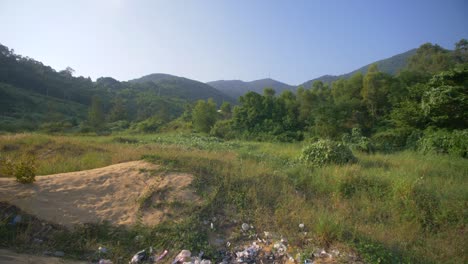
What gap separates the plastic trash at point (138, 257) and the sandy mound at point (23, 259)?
77 cm

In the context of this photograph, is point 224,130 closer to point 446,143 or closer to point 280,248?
point 446,143

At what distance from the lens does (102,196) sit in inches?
206

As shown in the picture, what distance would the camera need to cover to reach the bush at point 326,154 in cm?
820

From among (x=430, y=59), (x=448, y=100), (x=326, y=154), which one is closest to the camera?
(x=326, y=154)

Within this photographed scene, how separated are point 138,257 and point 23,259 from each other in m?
1.48

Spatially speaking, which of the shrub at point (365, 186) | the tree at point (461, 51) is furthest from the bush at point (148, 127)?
the tree at point (461, 51)

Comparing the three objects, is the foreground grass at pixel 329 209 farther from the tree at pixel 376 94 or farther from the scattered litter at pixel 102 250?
the tree at pixel 376 94

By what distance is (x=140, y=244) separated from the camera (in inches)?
162

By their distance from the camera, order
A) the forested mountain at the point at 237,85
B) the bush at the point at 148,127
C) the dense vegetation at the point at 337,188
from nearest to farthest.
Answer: the dense vegetation at the point at 337,188 → the bush at the point at 148,127 → the forested mountain at the point at 237,85

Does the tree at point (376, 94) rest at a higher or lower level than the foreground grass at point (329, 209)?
higher

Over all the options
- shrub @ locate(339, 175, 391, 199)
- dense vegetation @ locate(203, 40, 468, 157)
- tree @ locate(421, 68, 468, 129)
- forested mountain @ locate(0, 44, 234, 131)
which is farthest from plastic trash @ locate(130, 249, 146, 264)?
forested mountain @ locate(0, 44, 234, 131)

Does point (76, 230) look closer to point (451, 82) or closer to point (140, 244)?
point (140, 244)

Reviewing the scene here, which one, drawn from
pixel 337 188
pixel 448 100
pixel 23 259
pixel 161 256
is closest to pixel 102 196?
pixel 23 259

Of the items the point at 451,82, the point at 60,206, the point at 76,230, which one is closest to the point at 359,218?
the point at 76,230
